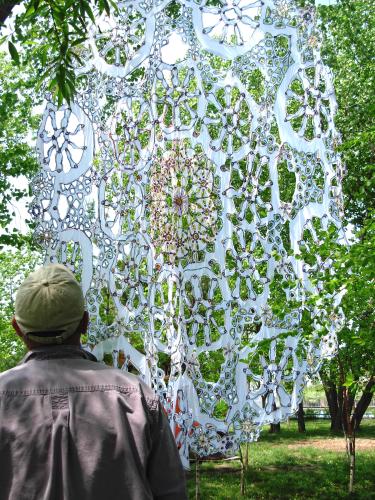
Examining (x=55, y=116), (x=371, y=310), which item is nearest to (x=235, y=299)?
(x=371, y=310)

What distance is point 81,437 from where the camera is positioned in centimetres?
137

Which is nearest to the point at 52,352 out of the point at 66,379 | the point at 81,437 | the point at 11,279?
the point at 66,379

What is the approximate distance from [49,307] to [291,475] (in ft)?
29.3

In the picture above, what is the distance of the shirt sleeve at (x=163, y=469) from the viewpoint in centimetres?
140

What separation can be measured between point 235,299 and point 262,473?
202 inches

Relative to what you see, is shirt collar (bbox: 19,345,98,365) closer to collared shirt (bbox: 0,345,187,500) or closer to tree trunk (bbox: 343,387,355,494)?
collared shirt (bbox: 0,345,187,500)

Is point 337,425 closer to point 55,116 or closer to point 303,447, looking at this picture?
point 303,447

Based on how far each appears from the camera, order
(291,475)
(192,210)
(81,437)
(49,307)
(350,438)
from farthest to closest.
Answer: (291,475) < (350,438) < (192,210) < (49,307) < (81,437)

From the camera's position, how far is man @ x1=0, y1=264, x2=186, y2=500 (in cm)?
134

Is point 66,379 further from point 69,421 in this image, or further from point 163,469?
point 163,469

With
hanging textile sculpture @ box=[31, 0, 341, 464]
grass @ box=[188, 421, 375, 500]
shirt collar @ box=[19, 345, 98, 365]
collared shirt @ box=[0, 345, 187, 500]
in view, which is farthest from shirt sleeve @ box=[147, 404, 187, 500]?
grass @ box=[188, 421, 375, 500]

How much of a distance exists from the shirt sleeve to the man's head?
0.28 meters

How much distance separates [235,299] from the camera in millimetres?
5688

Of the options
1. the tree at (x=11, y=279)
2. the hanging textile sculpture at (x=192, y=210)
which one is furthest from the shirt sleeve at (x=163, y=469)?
the tree at (x=11, y=279)
